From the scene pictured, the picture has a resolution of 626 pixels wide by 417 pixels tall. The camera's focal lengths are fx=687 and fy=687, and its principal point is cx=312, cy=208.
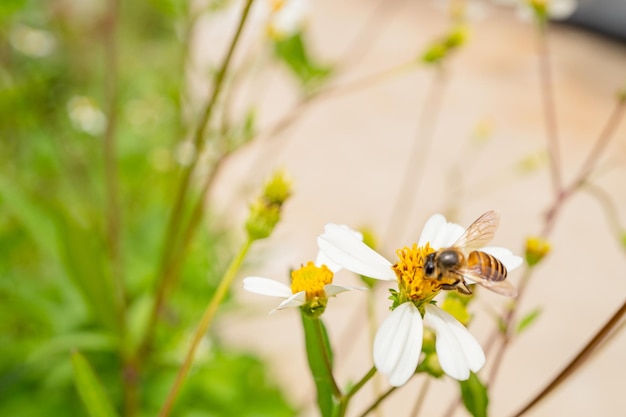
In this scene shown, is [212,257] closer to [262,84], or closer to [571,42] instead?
[262,84]

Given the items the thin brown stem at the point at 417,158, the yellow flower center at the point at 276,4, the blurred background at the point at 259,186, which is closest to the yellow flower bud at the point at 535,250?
the blurred background at the point at 259,186

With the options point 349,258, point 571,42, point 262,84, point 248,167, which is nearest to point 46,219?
point 349,258

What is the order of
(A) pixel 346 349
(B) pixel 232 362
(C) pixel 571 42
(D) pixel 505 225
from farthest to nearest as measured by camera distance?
(C) pixel 571 42, (D) pixel 505 225, (A) pixel 346 349, (B) pixel 232 362

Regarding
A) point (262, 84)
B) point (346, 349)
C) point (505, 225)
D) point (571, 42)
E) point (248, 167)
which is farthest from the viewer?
point (571, 42)

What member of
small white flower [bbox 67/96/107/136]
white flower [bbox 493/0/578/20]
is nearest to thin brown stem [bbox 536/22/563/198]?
white flower [bbox 493/0/578/20]

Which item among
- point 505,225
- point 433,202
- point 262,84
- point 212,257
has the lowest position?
point 212,257

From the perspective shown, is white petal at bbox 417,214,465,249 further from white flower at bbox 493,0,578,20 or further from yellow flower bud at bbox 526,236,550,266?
white flower at bbox 493,0,578,20

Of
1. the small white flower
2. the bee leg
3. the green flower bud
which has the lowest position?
the bee leg
